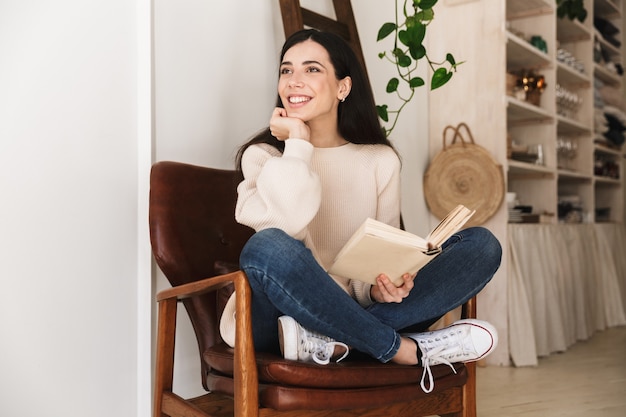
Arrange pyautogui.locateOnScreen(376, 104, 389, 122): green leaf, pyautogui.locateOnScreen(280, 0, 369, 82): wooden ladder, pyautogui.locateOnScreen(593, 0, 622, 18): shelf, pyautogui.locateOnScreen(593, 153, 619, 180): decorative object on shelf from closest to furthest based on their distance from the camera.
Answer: pyautogui.locateOnScreen(280, 0, 369, 82): wooden ladder < pyautogui.locateOnScreen(376, 104, 389, 122): green leaf < pyautogui.locateOnScreen(593, 153, 619, 180): decorative object on shelf < pyautogui.locateOnScreen(593, 0, 622, 18): shelf

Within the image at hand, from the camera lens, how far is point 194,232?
180 cm

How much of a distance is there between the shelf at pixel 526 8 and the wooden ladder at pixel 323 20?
1.45 meters

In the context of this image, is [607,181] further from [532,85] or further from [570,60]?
[532,85]

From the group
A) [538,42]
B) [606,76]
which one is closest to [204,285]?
[538,42]

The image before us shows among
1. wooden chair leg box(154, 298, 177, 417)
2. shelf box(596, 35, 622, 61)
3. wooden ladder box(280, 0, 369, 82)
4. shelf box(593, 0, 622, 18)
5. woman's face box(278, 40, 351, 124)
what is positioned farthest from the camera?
shelf box(593, 0, 622, 18)

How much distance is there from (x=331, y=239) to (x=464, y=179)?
5.21ft

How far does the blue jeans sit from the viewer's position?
1372 mm

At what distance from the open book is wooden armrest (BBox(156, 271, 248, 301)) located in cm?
22

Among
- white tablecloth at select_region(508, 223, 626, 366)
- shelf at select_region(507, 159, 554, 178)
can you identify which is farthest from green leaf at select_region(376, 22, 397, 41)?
white tablecloth at select_region(508, 223, 626, 366)

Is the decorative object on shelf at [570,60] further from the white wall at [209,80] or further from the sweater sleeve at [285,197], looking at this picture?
the sweater sleeve at [285,197]

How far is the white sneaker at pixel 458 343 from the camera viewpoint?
1.54 meters

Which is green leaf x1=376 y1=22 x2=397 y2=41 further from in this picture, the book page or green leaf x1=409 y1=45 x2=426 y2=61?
the book page

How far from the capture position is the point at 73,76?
176 cm

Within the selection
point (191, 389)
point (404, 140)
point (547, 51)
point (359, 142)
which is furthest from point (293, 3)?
point (547, 51)
